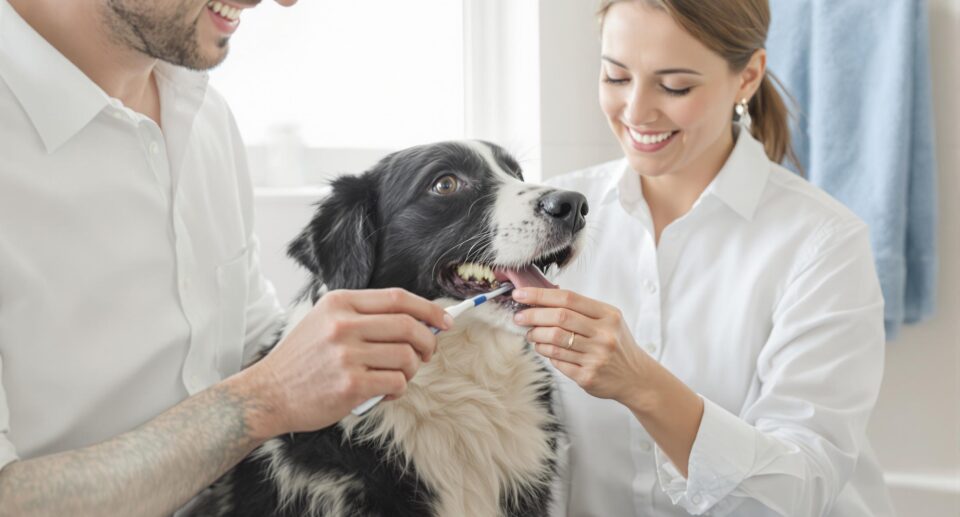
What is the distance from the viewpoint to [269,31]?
7.21 ft

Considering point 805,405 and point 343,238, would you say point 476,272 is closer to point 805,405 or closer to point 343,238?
point 343,238

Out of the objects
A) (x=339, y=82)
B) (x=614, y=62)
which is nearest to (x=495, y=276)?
(x=614, y=62)

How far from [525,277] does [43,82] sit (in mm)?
723

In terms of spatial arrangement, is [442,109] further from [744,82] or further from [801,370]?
[801,370]

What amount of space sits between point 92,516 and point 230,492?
297 millimetres

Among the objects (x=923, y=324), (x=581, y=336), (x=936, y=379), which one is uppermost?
(x=581, y=336)

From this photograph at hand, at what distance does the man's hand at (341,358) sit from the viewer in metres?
0.97

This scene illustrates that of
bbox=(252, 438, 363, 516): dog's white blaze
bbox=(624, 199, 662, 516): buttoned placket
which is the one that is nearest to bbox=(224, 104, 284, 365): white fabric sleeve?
bbox=(252, 438, 363, 516): dog's white blaze

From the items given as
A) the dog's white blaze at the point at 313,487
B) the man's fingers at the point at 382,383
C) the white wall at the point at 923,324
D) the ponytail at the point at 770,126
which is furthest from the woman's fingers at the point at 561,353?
the white wall at the point at 923,324

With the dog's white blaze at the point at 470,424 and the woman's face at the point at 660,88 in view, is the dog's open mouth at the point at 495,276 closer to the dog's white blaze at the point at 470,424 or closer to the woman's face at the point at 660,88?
the dog's white blaze at the point at 470,424

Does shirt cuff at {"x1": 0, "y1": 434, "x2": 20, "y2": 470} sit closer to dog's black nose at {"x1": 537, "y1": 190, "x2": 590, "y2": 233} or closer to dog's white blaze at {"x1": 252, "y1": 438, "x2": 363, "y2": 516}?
dog's white blaze at {"x1": 252, "y1": 438, "x2": 363, "y2": 516}

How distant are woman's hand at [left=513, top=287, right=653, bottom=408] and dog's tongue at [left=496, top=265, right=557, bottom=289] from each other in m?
0.05

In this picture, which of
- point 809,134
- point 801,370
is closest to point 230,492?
point 801,370

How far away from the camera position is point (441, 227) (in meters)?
1.25
